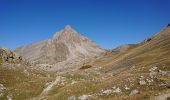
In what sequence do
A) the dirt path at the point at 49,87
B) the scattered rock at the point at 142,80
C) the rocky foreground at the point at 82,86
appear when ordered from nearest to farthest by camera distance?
the rocky foreground at the point at 82,86, the scattered rock at the point at 142,80, the dirt path at the point at 49,87

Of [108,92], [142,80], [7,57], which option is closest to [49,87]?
[108,92]

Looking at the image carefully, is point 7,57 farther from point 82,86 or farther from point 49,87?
point 82,86

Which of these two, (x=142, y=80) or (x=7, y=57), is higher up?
(x=7, y=57)

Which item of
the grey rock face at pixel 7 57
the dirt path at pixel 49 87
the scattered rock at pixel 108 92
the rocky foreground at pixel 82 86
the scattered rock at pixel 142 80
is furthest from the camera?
the grey rock face at pixel 7 57

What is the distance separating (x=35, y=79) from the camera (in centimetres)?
6359

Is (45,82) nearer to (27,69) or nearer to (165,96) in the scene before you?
(27,69)

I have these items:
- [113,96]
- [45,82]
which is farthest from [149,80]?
[45,82]

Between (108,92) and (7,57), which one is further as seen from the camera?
(7,57)

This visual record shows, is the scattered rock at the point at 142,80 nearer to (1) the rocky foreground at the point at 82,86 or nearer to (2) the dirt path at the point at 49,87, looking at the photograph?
(1) the rocky foreground at the point at 82,86

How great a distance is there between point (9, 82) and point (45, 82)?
24.2 feet

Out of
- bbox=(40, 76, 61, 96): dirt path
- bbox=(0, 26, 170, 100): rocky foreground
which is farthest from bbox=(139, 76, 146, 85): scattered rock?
bbox=(40, 76, 61, 96): dirt path

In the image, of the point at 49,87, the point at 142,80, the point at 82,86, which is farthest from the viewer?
the point at 49,87

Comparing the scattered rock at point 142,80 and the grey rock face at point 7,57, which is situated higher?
the grey rock face at point 7,57

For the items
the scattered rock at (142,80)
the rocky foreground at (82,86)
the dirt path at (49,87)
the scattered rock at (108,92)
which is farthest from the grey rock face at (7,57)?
the scattered rock at (142,80)
